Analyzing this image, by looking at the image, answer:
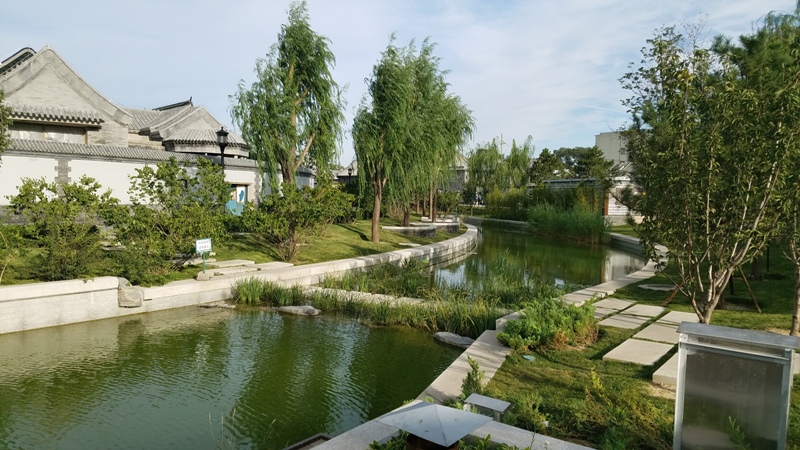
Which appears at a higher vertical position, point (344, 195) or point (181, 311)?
point (344, 195)

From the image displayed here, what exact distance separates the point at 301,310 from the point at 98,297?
10.1 ft

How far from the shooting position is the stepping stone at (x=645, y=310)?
788 cm

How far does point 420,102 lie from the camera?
1889cm

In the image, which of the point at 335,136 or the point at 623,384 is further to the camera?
the point at 335,136

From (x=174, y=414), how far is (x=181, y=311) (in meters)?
4.29

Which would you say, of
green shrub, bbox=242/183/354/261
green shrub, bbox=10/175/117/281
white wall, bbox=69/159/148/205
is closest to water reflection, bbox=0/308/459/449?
green shrub, bbox=10/175/117/281

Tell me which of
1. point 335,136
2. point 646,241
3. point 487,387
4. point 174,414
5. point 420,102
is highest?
point 420,102

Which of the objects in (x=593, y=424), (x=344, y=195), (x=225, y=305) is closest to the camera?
(x=593, y=424)

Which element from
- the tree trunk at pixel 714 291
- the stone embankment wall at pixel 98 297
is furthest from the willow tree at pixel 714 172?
the stone embankment wall at pixel 98 297

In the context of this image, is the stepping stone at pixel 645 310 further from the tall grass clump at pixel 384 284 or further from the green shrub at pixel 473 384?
the green shrub at pixel 473 384

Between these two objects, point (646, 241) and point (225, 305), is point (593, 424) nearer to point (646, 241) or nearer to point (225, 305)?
point (646, 241)

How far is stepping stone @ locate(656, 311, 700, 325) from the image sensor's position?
731 cm

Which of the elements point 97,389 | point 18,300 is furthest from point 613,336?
point 18,300

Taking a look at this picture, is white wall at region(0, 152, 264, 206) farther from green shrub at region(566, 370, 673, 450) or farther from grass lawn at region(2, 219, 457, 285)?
green shrub at region(566, 370, 673, 450)
